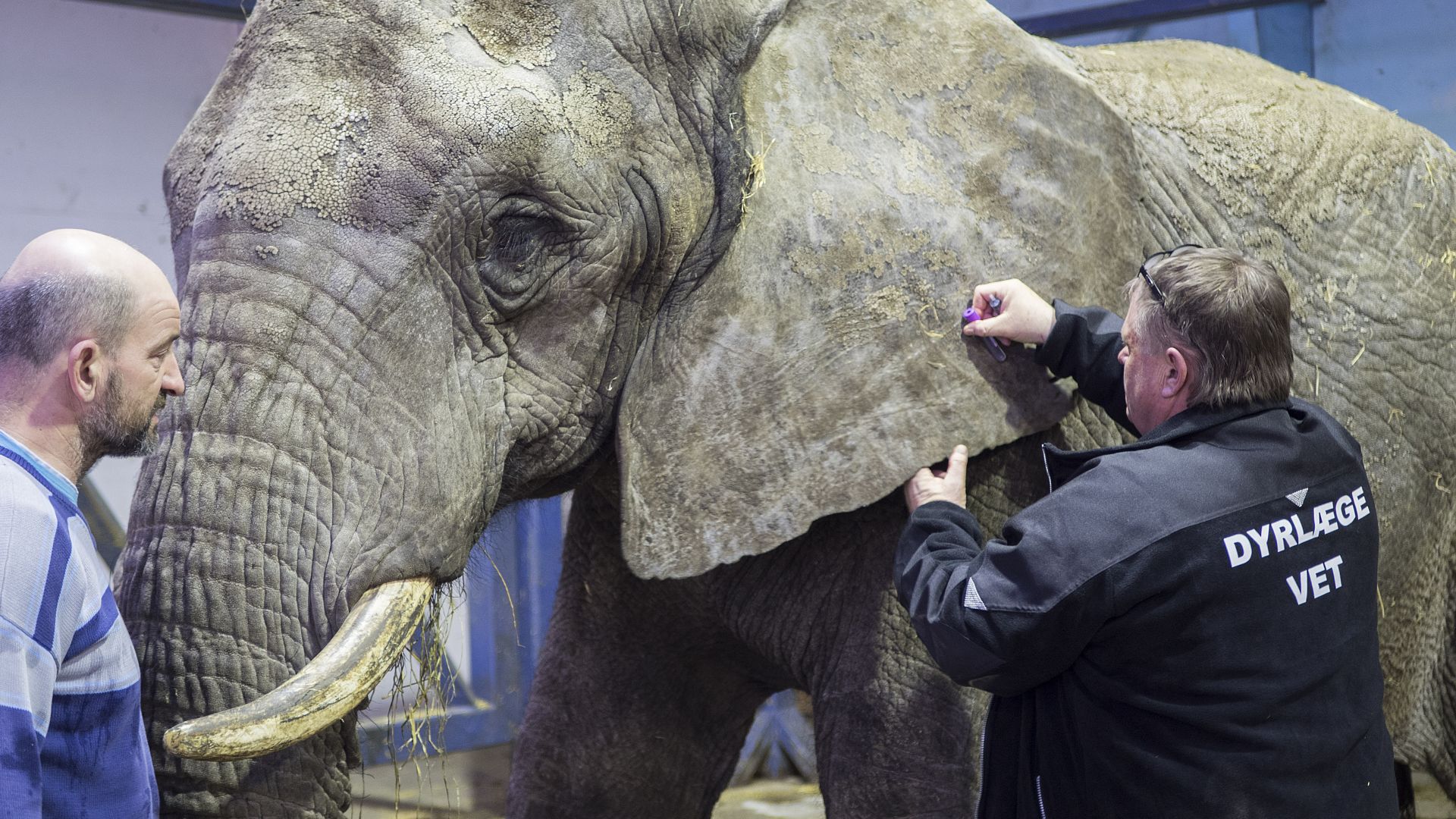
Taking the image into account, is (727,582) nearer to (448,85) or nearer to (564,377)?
(564,377)

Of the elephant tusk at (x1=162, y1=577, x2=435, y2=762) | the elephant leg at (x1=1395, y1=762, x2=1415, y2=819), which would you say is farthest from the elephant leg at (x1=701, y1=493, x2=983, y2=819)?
the elephant leg at (x1=1395, y1=762, x2=1415, y2=819)

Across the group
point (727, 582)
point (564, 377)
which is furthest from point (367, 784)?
point (564, 377)

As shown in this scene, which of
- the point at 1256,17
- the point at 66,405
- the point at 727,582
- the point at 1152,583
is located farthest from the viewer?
the point at 1256,17

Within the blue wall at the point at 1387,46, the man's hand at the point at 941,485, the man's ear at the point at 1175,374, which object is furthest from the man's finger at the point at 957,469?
the blue wall at the point at 1387,46

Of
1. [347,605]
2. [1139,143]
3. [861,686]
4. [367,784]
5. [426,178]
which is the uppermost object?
[426,178]

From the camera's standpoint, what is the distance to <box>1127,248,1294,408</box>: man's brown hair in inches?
75.9

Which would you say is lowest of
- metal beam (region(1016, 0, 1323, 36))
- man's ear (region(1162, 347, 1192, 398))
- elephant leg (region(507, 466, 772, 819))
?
elephant leg (region(507, 466, 772, 819))

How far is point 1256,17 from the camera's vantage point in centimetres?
496

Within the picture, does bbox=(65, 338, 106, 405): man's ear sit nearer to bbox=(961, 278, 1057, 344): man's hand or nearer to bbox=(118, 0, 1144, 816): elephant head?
bbox=(118, 0, 1144, 816): elephant head

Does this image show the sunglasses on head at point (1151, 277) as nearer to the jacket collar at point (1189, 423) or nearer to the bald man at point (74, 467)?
the jacket collar at point (1189, 423)

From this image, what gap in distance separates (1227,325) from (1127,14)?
3.07 metres

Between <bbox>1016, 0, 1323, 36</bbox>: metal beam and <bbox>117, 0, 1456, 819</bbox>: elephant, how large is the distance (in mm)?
1674

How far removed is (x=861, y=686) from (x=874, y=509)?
0.30m

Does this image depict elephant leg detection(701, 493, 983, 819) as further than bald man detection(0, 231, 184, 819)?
Yes
